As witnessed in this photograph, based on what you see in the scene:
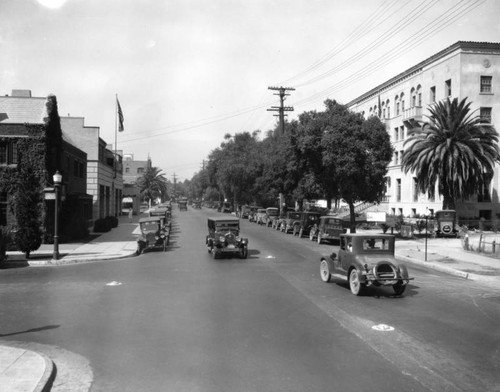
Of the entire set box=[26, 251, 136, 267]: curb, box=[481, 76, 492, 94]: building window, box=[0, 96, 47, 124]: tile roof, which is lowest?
box=[26, 251, 136, 267]: curb

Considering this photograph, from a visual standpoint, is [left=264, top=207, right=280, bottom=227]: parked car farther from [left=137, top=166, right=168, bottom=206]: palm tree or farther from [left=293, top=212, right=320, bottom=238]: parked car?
[left=137, top=166, right=168, bottom=206]: palm tree

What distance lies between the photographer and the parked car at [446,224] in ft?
108

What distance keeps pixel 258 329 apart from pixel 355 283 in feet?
15.1

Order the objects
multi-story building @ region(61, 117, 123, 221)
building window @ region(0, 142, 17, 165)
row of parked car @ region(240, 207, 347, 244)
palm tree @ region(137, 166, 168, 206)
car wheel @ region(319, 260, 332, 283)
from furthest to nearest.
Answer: palm tree @ region(137, 166, 168, 206), multi-story building @ region(61, 117, 123, 221), row of parked car @ region(240, 207, 347, 244), building window @ region(0, 142, 17, 165), car wheel @ region(319, 260, 332, 283)

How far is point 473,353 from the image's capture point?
7613mm

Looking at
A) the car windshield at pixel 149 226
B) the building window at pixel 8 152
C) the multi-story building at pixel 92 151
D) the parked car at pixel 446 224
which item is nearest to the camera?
the car windshield at pixel 149 226

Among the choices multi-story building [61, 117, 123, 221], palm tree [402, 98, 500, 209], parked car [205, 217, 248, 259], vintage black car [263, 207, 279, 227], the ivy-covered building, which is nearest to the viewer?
parked car [205, 217, 248, 259]

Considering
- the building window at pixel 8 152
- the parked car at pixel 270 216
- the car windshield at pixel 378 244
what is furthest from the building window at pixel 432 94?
the car windshield at pixel 378 244

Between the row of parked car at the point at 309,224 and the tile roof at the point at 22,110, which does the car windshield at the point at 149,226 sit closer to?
the tile roof at the point at 22,110

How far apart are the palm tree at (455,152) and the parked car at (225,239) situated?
21434 millimetres

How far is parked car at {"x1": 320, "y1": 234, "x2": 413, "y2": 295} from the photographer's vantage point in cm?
1225

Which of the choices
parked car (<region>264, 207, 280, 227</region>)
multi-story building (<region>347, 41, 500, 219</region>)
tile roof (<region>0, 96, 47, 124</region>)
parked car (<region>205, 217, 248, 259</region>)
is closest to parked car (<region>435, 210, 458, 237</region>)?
multi-story building (<region>347, 41, 500, 219</region>)

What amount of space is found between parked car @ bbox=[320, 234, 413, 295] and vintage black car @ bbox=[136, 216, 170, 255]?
1173 cm

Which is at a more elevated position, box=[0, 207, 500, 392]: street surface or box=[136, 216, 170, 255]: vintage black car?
box=[136, 216, 170, 255]: vintage black car
